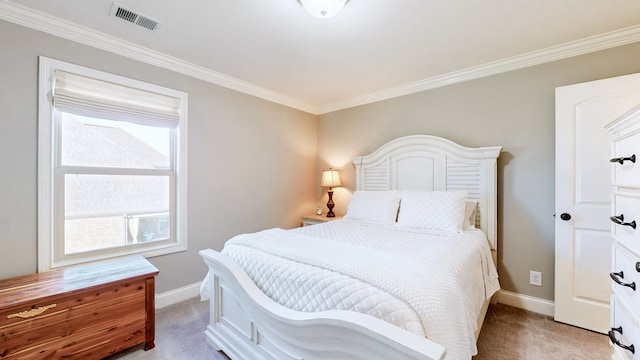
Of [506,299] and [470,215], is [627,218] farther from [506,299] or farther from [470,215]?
[506,299]

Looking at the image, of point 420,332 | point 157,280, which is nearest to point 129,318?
point 157,280

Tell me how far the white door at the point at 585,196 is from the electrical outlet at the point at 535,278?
19cm

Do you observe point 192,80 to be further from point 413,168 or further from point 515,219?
point 515,219

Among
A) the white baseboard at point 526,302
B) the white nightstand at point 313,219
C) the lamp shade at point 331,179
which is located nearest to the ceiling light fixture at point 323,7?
the lamp shade at point 331,179

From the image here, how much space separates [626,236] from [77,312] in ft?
9.43

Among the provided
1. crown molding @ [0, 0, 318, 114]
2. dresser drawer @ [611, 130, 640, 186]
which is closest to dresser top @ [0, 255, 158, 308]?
crown molding @ [0, 0, 318, 114]

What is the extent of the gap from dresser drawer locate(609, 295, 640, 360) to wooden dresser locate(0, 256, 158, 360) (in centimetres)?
256

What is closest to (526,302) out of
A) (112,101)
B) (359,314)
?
(359,314)

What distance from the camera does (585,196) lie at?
6.72ft

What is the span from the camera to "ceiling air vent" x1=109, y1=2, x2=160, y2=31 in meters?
1.77

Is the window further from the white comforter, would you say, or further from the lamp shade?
the lamp shade

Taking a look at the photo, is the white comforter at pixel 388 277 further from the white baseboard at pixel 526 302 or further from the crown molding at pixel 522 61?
the crown molding at pixel 522 61

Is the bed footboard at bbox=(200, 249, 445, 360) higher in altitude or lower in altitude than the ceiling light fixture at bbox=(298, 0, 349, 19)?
lower

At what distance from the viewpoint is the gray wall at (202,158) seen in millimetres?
1785
